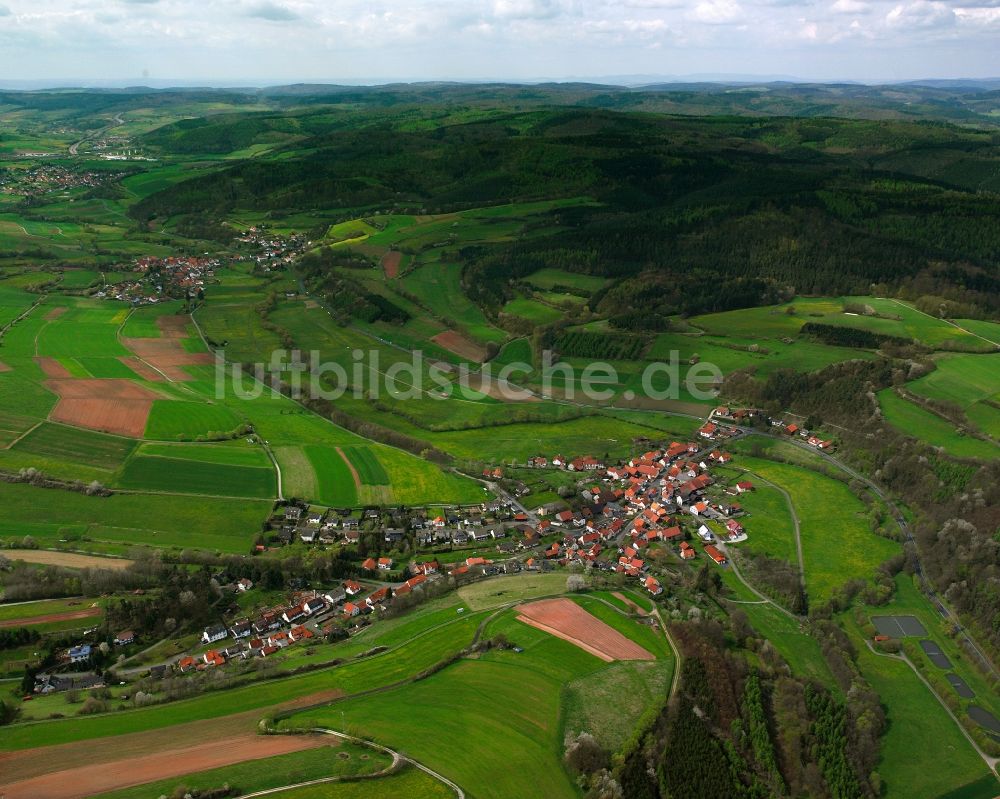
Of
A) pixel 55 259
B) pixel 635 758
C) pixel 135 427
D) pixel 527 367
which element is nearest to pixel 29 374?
pixel 135 427

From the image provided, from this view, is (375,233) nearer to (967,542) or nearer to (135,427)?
(135,427)

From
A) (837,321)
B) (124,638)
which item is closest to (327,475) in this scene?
(124,638)

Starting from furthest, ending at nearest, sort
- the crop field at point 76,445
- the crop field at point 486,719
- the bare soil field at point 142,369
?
the bare soil field at point 142,369, the crop field at point 76,445, the crop field at point 486,719

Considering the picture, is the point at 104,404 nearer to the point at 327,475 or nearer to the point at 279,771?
the point at 327,475

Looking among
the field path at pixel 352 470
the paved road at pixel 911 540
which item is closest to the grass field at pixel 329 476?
the field path at pixel 352 470

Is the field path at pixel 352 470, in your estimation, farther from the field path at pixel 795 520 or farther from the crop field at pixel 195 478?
the field path at pixel 795 520

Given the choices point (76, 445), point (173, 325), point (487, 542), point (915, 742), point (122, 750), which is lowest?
point (915, 742)
